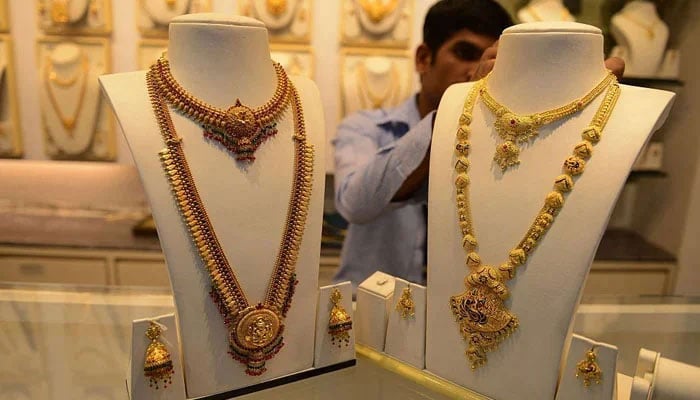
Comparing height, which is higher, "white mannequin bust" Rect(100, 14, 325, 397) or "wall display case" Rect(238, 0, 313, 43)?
"wall display case" Rect(238, 0, 313, 43)

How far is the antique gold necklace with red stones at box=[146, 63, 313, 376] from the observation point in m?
0.74

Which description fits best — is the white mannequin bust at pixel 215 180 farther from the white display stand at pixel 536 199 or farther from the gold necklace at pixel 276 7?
the gold necklace at pixel 276 7

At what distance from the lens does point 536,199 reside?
28.7 inches

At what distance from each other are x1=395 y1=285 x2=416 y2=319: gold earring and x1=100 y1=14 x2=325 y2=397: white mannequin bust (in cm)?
16

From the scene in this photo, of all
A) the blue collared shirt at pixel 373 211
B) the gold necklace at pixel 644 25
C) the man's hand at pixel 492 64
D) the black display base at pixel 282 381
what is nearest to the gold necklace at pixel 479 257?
the man's hand at pixel 492 64

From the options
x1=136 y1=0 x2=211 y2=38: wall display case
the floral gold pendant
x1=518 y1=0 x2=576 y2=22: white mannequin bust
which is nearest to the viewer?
the floral gold pendant

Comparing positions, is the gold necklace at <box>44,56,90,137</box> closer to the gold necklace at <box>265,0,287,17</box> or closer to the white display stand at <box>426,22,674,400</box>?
the gold necklace at <box>265,0,287,17</box>

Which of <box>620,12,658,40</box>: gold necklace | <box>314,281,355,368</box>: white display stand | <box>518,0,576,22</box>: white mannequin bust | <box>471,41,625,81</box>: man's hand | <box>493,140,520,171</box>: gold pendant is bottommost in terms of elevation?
<box>314,281,355,368</box>: white display stand

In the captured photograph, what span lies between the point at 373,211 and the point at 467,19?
0.46m

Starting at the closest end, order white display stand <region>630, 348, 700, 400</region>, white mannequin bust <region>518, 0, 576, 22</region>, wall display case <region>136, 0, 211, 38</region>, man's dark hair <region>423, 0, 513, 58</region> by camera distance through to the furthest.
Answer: white display stand <region>630, 348, 700, 400</region>
man's dark hair <region>423, 0, 513, 58</region>
white mannequin bust <region>518, 0, 576, 22</region>
wall display case <region>136, 0, 211, 38</region>

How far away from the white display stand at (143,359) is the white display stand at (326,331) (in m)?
0.21

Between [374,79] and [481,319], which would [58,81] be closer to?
[374,79]

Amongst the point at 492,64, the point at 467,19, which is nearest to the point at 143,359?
the point at 492,64

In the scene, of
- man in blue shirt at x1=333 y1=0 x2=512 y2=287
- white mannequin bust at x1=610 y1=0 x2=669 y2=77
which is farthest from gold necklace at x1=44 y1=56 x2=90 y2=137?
white mannequin bust at x1=610 y1=0 x2=669 y2=77
